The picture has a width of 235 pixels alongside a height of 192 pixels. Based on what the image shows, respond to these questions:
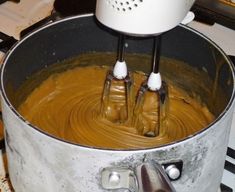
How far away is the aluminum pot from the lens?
50cm

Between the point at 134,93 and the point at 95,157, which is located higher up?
the point at 95,157

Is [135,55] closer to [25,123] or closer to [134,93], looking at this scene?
[134,93]

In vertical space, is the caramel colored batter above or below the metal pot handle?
below

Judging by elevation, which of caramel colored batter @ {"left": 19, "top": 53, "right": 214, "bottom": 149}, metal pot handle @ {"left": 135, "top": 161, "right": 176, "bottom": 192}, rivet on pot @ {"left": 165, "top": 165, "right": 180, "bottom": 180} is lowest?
caramel colored batter @ {"left": 19, "top": 53, "right": 214, "bottom": 149}

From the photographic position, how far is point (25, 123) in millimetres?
524

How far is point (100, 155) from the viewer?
19.6 inches

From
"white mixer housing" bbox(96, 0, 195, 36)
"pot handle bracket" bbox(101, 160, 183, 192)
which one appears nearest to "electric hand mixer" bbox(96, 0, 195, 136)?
"white mixer housing" bbox(96, 0, 195, 36)

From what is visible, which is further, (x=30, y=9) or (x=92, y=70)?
(x=30, y=9)

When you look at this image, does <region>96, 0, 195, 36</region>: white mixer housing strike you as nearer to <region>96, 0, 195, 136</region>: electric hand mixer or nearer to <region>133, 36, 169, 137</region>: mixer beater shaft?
<region>96, 0, 195, 136</region>: electric hand mixer

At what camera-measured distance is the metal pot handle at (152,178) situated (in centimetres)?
47

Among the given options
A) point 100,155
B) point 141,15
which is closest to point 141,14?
point 141,15

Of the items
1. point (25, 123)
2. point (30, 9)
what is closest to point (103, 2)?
point (25, 123)

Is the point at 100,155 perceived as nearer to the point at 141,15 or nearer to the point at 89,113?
the point at 141,15

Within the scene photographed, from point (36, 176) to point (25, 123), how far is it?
63mm
